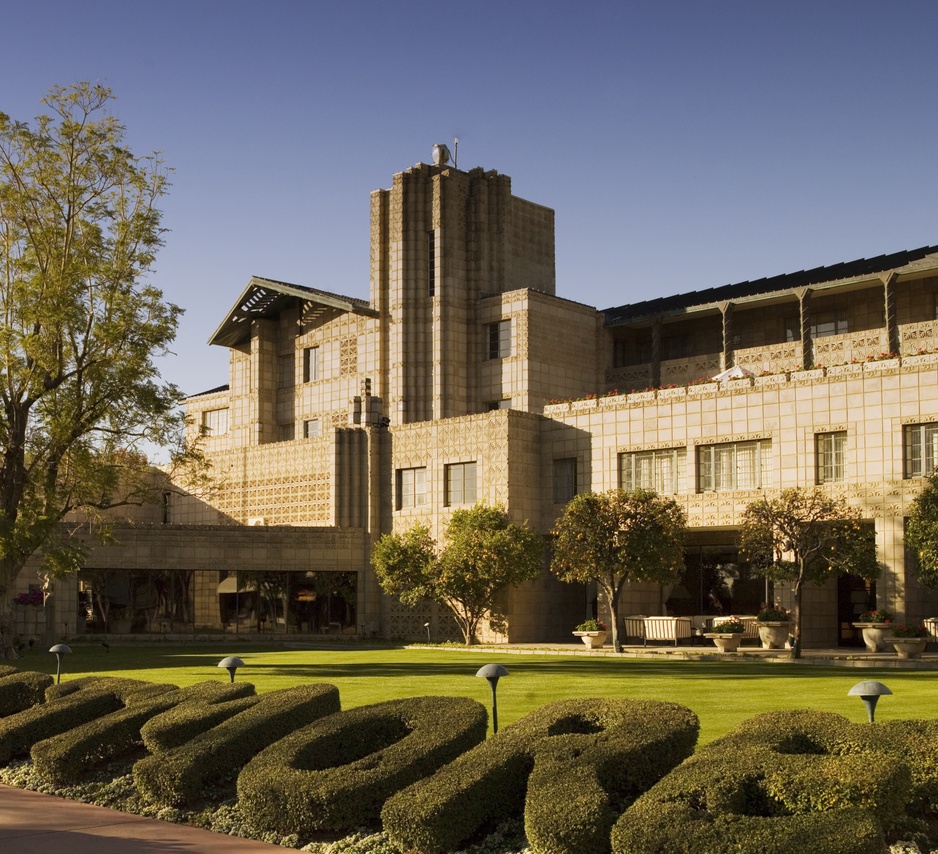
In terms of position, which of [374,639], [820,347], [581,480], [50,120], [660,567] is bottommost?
[374,639]

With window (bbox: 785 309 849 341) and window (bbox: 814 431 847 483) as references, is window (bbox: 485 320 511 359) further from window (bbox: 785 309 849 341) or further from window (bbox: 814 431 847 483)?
window (bbox: 814 431 847 483)

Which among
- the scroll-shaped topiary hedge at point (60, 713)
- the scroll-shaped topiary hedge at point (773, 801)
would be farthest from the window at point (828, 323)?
the scroll-shaped topiary hedge at point (773, 801)

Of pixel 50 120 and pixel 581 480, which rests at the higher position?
pixel 50 120

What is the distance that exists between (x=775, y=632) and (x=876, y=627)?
2902 millimetres

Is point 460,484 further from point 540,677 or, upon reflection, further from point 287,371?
point 540,677

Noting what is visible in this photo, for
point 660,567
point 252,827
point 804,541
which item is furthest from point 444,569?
point 252,827

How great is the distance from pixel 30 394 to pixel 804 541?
21029mm

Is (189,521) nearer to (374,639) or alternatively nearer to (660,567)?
(374,639)

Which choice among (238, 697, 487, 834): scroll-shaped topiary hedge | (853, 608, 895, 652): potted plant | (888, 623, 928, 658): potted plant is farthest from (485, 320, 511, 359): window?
(238, 697, 487, 834): scroll-shaped topiary hedge

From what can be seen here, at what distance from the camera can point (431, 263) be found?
177 feet

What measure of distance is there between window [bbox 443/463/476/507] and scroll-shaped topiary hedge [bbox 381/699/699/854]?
3257cm

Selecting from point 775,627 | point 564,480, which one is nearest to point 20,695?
point 775,627

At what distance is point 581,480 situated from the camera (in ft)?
145

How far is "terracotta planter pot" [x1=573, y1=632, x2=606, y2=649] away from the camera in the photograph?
38.7 metres
